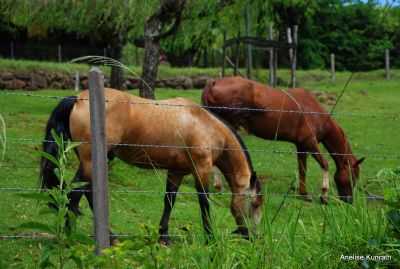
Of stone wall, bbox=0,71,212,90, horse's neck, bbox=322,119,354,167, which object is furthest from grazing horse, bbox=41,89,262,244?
stone wall, bbox=0,71,212,90

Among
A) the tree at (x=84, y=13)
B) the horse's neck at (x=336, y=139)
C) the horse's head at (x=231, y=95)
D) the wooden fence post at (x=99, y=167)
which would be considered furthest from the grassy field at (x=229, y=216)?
the tree at (x=84, y=13)

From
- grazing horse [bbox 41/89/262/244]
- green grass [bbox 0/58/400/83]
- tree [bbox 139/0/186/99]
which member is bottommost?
green grass [bbox 0/58/400/83]

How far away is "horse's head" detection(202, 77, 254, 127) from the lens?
1087 cm

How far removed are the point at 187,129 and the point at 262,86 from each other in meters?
4.42

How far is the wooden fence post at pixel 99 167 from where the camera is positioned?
13.4 feet

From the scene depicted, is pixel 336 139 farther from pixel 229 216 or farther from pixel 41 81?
pixel 41 81

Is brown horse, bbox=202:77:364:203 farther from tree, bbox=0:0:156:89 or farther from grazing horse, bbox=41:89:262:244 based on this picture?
tree, bbox=0:0:156:89

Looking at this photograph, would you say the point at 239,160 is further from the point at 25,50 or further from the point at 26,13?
the point at 25,50

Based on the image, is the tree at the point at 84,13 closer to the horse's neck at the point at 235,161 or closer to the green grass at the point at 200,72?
the green grass at the point at 200,72

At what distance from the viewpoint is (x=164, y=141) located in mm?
6934

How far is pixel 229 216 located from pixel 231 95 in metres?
5.22

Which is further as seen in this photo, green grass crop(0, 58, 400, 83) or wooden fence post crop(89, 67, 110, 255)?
green grass crop(0, 58, 400, 83)

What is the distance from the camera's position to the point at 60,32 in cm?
2844

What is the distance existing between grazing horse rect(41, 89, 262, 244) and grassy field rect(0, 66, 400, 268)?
0.93ft
